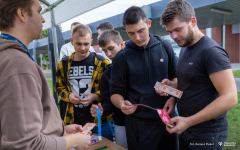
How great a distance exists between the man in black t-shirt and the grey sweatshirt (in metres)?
0.93

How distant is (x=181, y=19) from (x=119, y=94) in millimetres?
936

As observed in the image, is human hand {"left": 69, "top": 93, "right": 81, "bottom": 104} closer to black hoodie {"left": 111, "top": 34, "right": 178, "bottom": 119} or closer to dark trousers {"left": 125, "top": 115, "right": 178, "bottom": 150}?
black hoodie {"left": 111, "top": 34, "right": 178, "bottom": 119}

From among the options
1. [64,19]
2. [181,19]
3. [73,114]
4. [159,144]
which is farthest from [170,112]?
[64,19]

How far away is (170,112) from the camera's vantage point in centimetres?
172

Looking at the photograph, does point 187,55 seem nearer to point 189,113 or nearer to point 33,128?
point 189,113

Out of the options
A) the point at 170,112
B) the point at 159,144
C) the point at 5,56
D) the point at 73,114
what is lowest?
the point at 159,144

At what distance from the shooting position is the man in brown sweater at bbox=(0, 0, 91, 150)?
77 centimetres

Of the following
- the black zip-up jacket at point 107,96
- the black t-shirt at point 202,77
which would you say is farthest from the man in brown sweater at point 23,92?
the black zip-up jacket at point 107,96

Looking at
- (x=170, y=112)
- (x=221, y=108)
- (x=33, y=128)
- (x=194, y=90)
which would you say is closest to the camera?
(x=33, y=128)

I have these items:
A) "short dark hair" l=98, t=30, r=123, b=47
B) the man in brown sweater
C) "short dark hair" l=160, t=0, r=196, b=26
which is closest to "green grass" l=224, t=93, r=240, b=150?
"short dark hair" l=98, t=30, r=123, b=47

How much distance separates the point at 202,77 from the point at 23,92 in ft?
4.01

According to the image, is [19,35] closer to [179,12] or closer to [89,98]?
[179,12]

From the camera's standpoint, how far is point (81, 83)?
92.2 inches

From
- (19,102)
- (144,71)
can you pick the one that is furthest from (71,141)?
(144,71)
